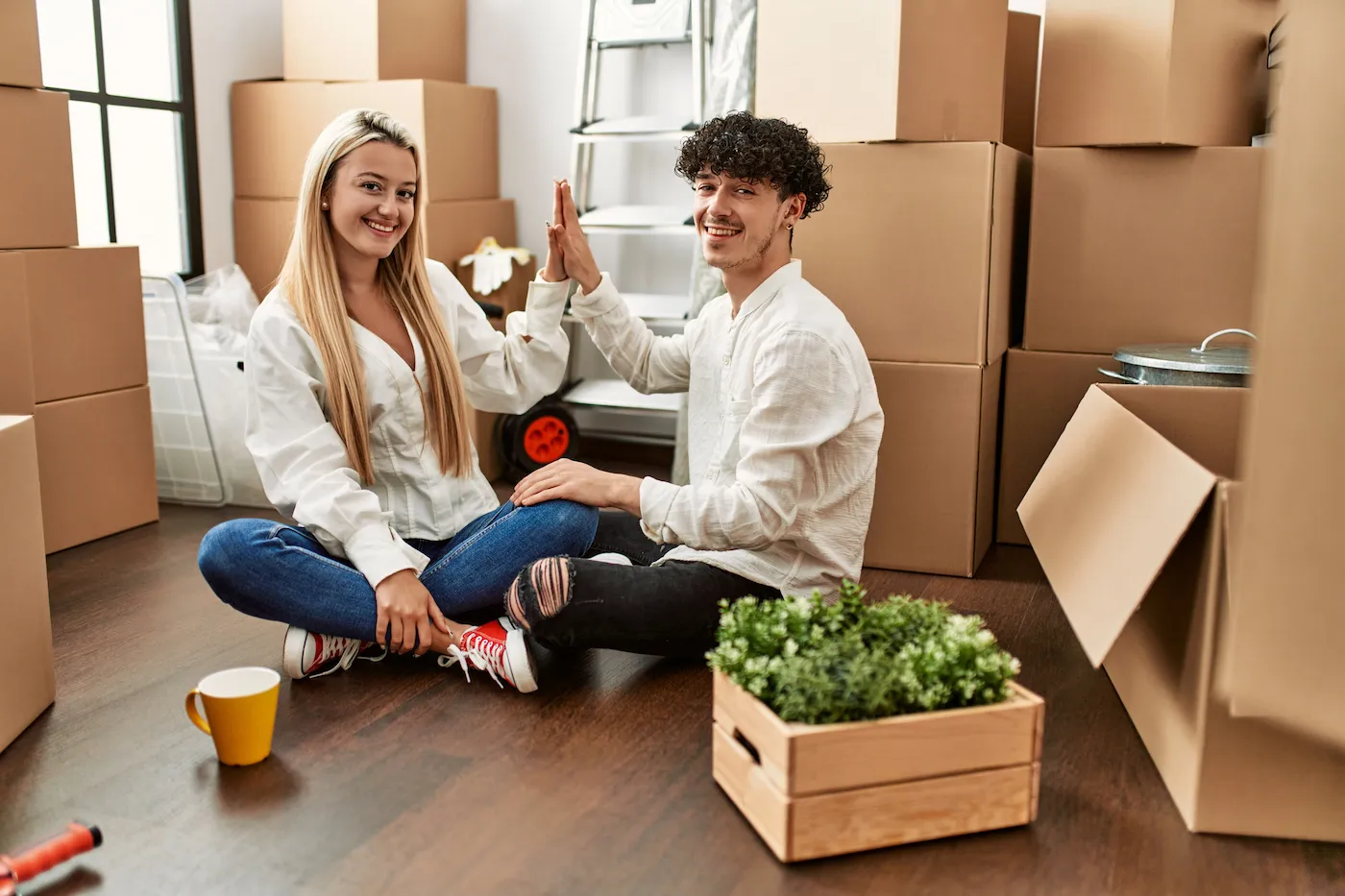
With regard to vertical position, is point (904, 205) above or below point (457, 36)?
below

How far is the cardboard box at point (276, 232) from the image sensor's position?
11.3 feet

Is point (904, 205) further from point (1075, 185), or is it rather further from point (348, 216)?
point (348, 216)

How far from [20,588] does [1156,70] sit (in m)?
2.28

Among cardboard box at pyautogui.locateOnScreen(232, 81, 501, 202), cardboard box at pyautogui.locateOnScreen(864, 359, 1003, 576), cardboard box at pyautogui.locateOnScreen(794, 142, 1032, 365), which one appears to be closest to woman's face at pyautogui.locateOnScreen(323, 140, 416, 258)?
cardboard box at pyautogui.locateOnScreen(794, 142, 1032, 365)

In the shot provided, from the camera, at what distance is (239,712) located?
1.58m

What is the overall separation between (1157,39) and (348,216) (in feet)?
5.48

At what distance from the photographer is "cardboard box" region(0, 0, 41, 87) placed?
2.46 m

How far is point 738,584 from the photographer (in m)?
1.92

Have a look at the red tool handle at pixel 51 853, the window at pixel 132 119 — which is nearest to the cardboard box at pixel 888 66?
the window at pixel 132 119

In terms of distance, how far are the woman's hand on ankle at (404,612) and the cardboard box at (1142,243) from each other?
157cm

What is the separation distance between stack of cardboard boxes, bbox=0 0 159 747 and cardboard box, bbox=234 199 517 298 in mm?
660

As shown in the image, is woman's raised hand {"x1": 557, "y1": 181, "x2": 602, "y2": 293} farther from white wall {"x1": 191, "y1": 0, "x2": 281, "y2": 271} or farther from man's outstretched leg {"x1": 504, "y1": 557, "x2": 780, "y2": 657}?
white wall {"x1": 191, "y1": 0, "x2": 281, "y2": 271}

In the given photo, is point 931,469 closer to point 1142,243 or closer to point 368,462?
point 1142,243

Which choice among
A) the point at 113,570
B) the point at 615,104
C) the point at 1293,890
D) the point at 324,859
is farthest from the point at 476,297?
the point at 1293,890
